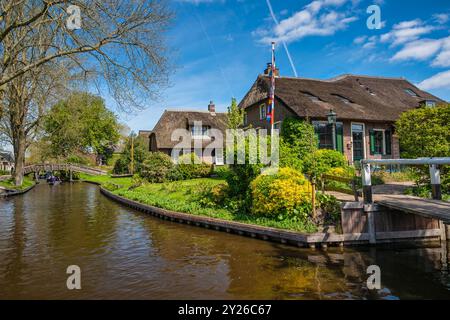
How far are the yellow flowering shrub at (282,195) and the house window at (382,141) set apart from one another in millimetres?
13213

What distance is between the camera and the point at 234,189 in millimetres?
14672

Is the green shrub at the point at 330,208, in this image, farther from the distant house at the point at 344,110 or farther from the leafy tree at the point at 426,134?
the distant house at the point at 344,110

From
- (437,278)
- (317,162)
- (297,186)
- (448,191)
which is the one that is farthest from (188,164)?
(437,278)

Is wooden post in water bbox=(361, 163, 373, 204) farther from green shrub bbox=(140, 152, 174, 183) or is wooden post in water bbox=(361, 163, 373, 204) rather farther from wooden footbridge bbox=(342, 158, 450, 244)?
green shrub bbox=(140, 152, 174, 183)

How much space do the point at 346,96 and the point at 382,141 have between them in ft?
14.1

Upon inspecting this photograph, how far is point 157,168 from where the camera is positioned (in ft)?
88.1

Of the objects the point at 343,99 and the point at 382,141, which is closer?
the point at 382,141

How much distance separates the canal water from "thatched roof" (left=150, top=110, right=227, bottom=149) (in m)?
27.3

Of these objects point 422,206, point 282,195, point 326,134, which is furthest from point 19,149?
point 422,206

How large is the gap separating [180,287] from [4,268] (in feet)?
16.7

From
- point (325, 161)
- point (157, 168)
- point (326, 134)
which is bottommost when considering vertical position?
point (157, 168)

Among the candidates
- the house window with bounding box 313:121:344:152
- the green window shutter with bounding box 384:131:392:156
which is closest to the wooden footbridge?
the house window with bounding box 313:121:344:152

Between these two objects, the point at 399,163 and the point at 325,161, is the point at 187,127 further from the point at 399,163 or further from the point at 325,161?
the point at 399,163
